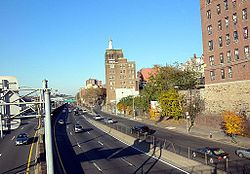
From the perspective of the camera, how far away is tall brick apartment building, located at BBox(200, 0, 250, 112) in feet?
164

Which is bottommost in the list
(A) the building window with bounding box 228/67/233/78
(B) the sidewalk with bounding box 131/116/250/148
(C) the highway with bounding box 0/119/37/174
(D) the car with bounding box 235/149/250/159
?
(C) the highway with bounding box 0/119/37/174

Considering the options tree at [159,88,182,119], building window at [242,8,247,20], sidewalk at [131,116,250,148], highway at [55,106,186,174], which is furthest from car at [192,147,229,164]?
tree at [159,88,182,119]

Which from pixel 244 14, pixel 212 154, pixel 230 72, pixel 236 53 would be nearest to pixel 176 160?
pixel 212 154

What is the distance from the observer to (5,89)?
15.4 m

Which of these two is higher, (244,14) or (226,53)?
(244,14)

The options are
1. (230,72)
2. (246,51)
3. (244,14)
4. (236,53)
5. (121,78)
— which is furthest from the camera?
(121,78)

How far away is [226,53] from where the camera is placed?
54625mm

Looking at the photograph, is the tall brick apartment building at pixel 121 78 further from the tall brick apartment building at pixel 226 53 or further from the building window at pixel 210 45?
the building window at pixel 210 45

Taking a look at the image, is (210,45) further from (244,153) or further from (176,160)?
(176,160)

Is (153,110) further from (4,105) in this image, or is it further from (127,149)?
→ (4,105)

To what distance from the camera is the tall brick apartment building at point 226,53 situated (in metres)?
49.9

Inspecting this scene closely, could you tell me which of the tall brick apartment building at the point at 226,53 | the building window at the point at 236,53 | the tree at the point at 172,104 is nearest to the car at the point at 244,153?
the tall brick apartment building at the point at 226,53

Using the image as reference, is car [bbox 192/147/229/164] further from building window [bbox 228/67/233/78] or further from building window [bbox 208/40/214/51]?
building window [bbox 208/40/214/51]

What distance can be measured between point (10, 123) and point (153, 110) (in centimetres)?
6280
